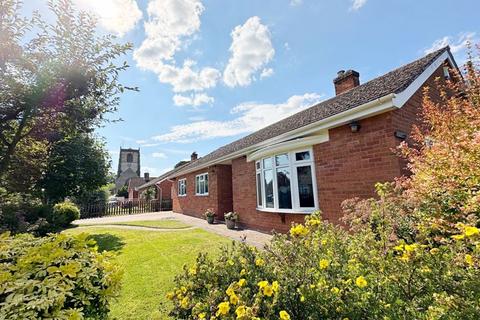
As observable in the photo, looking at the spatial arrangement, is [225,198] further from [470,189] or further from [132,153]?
[132,153]

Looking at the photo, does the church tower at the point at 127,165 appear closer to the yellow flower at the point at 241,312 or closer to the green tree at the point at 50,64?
the green tree at the point at 50,64

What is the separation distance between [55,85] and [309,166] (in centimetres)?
852

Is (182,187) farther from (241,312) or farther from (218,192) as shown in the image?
(241,312)

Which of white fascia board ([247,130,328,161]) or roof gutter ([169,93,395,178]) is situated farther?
white fascia board ([247,130,328,161])

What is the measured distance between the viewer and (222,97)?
16.3 meters

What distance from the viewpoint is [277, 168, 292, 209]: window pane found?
9.09m

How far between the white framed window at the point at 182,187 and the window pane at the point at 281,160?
13.8 metres

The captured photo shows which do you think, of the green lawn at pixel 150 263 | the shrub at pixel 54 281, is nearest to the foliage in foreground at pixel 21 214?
the green lawn at pixel 150 263

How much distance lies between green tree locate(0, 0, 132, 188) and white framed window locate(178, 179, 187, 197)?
14.4 m

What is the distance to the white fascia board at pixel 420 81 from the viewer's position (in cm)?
631

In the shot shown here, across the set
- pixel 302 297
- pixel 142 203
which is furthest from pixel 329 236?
pixel 142 203

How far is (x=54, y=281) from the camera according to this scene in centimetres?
208

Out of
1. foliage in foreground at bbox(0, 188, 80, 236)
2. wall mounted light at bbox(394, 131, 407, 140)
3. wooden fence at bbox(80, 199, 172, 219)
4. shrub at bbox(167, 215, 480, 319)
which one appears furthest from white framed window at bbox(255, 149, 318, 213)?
wooden fence at bbox(80, 199, 172, 219)

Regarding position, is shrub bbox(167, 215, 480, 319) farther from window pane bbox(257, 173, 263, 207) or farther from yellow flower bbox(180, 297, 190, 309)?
window pane bbox(257, 173, 263, 207)
